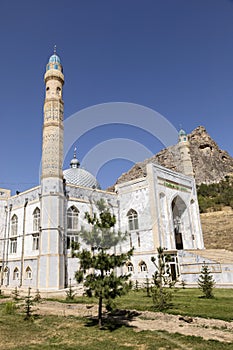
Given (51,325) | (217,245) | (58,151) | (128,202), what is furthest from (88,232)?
(217,245)

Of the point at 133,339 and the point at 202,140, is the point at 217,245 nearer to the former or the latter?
the point at 133,339

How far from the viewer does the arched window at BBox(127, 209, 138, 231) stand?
92.7 ft

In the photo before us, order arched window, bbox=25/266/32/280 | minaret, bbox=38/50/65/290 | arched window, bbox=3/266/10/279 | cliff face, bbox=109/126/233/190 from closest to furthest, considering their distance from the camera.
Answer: minaret, bbox=38/50/65/290
arched window, bbox=25/266/32/280
arched window, bbox=3/266/10/279
cliff face, bbox=109/126/233/190

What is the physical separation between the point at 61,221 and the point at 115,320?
1312 cm

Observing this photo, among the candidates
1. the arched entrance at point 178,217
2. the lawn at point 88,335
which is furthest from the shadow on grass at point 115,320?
the arched entrance at point 178,217

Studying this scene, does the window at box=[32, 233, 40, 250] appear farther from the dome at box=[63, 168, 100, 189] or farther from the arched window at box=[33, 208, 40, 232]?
the dome at box=[63, 168, 100, 189]

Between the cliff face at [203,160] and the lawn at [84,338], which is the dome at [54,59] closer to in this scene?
the lawn at [84,338]

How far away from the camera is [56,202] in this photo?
888 inches

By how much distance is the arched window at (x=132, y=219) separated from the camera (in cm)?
2825

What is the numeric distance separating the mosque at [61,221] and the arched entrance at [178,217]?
50cm

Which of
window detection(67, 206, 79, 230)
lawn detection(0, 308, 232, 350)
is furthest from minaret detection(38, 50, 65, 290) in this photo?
lawn detection(0, 308, 232, 350)

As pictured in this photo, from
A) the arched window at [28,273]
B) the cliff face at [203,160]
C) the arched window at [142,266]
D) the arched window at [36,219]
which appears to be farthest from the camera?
the cliff face at [203,160]

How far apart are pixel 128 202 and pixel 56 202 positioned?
30.0ft

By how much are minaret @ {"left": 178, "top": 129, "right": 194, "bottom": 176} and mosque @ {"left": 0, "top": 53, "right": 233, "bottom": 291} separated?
589cm
